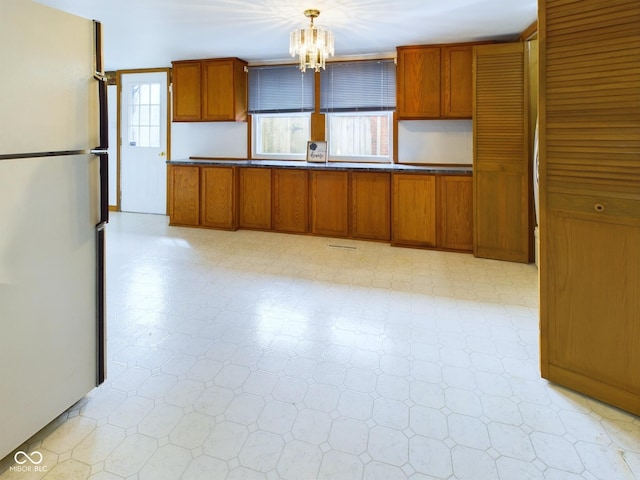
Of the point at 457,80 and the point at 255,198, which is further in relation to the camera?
the point at 255,198

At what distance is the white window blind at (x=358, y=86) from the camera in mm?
5072

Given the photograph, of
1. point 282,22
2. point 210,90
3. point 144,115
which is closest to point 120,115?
point 144,115

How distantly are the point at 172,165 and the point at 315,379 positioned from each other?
453cm

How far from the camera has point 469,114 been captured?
4559 millimetres

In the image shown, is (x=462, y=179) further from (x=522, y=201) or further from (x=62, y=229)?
(x=62, y=229)

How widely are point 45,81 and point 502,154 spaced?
12.7 ft

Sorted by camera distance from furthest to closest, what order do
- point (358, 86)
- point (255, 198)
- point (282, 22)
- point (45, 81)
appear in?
point (255, 198) < point (358, 86) < point (282, 22) < point (45, 81)

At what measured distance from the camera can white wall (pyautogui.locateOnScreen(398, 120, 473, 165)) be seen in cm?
494

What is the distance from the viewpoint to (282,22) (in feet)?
13.0

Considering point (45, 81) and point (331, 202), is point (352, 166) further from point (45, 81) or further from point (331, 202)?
point (45, 81)

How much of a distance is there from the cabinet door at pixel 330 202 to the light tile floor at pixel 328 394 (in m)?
1.75

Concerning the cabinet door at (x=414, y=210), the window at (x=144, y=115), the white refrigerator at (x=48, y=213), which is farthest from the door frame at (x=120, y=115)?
the white refrigerator at (x=48, y=213)

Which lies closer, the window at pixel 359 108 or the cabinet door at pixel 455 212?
the cabinet door at pixel 455 212

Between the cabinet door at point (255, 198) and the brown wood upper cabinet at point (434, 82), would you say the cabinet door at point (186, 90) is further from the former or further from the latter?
the brown wood upper cabinet at point (434, 82)
